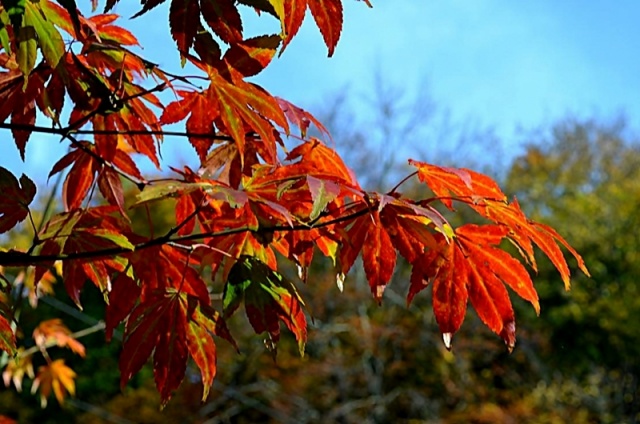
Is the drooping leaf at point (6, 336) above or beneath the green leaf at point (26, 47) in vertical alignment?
beneath

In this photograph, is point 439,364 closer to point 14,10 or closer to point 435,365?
point 435,365

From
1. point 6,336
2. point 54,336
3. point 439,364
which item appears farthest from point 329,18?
point 439,364

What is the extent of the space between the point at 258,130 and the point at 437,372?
6114 millimetres

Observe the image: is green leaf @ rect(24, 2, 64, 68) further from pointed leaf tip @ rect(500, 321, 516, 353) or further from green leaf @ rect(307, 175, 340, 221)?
pointed leaf tip @ rect(500, 321, 516, 353)

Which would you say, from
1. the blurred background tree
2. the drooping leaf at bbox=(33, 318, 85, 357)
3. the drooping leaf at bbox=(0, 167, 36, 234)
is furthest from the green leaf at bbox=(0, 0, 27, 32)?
the blurred background tree

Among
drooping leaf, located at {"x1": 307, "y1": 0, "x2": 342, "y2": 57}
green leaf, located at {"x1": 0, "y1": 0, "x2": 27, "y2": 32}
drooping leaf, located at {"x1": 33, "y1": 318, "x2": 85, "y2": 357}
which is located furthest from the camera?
drooping leaf, located at {"x1": 33, "y1": 318, "x2": 85, "y2": 357}

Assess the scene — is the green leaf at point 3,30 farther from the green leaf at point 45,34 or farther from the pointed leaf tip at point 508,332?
the pointed leaf tip at point 508,332

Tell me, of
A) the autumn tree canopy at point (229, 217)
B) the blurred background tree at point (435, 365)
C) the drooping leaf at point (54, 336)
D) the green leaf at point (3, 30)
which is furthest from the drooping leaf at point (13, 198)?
the blurred background tree at point (435, 365)

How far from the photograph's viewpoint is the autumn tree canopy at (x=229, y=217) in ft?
2.20

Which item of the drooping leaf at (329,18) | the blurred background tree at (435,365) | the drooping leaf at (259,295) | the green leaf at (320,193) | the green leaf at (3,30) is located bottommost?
the drooping leaf at (259,295)

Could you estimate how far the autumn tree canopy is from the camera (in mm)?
670

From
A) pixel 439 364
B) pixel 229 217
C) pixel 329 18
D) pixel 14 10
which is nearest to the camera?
pixel 14 10

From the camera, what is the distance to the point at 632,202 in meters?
6.59

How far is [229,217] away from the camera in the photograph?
2.74ft
